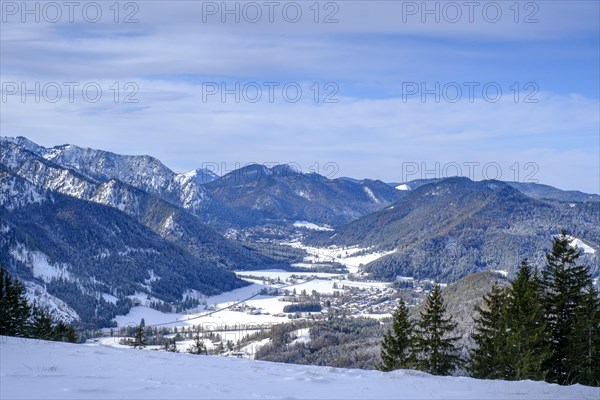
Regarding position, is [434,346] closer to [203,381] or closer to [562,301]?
[562,301]

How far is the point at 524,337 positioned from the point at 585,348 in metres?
4.56

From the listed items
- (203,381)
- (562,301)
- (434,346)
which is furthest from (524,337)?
(203,381)

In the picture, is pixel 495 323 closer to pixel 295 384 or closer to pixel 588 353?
pixel 588 353

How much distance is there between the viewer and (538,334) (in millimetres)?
30906

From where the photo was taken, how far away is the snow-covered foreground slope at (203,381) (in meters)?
18.3

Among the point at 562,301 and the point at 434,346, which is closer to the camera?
the point at 562,301

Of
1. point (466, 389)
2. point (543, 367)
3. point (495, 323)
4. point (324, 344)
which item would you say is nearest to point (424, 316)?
point (495, 323)

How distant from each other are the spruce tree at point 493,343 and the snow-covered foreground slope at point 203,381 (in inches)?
Answer: 437

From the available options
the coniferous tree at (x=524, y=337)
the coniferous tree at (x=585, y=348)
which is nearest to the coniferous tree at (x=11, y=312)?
the coniferous tree at (x=524, y=337)

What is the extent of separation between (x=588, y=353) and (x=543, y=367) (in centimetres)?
301

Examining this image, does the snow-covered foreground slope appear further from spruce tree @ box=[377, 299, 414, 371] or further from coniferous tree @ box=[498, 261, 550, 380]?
spruce tree @ box=[377, 299, 414, 371]

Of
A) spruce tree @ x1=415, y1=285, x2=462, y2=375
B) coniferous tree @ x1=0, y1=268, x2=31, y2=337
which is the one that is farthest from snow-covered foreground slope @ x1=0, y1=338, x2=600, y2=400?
coniferous tree @ x1=0, y1=268, x2=31, y2=337

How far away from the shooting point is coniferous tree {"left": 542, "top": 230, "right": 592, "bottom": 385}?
33562mm

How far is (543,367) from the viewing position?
A: 32781 millimetres
